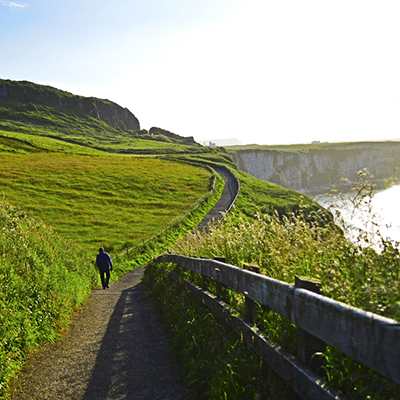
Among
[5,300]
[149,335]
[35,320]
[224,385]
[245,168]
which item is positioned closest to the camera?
[224,385]

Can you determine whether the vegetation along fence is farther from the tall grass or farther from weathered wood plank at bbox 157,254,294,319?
the tall grass

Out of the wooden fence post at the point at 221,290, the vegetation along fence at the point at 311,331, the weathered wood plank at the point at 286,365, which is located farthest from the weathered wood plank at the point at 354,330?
the wooden fence post at the point at 221,290

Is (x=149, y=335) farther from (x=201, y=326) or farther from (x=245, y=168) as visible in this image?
(x=245, y=168)

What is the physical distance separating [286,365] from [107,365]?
4037 mm

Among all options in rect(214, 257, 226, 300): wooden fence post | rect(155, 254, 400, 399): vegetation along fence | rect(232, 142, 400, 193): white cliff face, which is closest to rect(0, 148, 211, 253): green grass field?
rect(214, 257, 226, 300): wooden fence post

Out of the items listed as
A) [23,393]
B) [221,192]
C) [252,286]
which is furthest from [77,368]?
[221,192]

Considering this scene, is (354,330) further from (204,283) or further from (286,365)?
(204,283)

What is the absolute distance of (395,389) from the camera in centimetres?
230

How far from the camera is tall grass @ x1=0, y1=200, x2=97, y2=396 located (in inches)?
220

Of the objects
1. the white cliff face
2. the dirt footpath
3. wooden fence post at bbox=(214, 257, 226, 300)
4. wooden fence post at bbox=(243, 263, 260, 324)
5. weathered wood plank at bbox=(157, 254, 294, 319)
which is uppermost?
the white cliff face

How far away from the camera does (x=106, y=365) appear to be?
6.05 meters

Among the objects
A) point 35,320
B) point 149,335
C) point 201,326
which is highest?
point 201,326

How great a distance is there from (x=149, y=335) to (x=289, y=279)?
433 centimetres

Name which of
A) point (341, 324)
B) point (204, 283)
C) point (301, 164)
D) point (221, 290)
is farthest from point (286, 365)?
point (301, 164)
